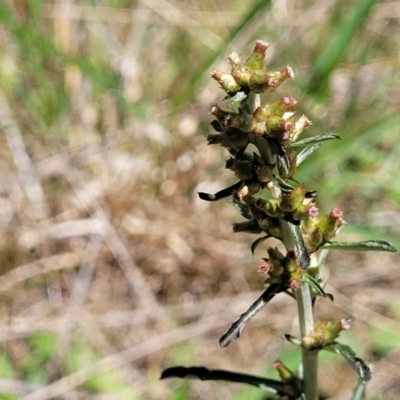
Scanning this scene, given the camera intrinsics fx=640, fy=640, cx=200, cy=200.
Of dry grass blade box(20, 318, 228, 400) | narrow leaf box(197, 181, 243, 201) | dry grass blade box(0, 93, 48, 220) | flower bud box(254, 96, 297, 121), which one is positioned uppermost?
flower bud box(254, 96, 297, 121)

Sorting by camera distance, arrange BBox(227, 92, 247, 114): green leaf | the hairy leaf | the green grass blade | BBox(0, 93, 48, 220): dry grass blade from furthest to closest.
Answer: BBox(0, 93, 48, 220): dry grass blade, the green grass blade, the hairy leaf, BBox(227, 92, 247, 114): green leaf

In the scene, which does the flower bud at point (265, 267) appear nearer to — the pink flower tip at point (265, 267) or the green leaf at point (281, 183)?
the pink flower tip at point (265, 267)

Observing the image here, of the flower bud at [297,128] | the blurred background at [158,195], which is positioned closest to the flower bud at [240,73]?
the flower bud at [297,128]

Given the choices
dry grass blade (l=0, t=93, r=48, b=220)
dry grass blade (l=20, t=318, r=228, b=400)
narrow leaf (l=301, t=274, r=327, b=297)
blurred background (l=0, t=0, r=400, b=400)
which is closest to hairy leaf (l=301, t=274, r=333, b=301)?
narrow leaf (l=301, t=274, r=327, b=297)

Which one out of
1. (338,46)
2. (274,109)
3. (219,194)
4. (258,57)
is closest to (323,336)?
(219,194)

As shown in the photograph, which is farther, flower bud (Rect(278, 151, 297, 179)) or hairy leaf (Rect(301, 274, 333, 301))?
hairy leaf (Rect(301, 274, 333, 301))

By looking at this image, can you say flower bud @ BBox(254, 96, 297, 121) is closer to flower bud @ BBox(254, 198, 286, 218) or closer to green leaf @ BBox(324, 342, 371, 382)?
flower bud @ BBox(254, 198, 286, 218)

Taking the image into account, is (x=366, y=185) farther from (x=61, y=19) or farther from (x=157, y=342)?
(x=61, y=19)
